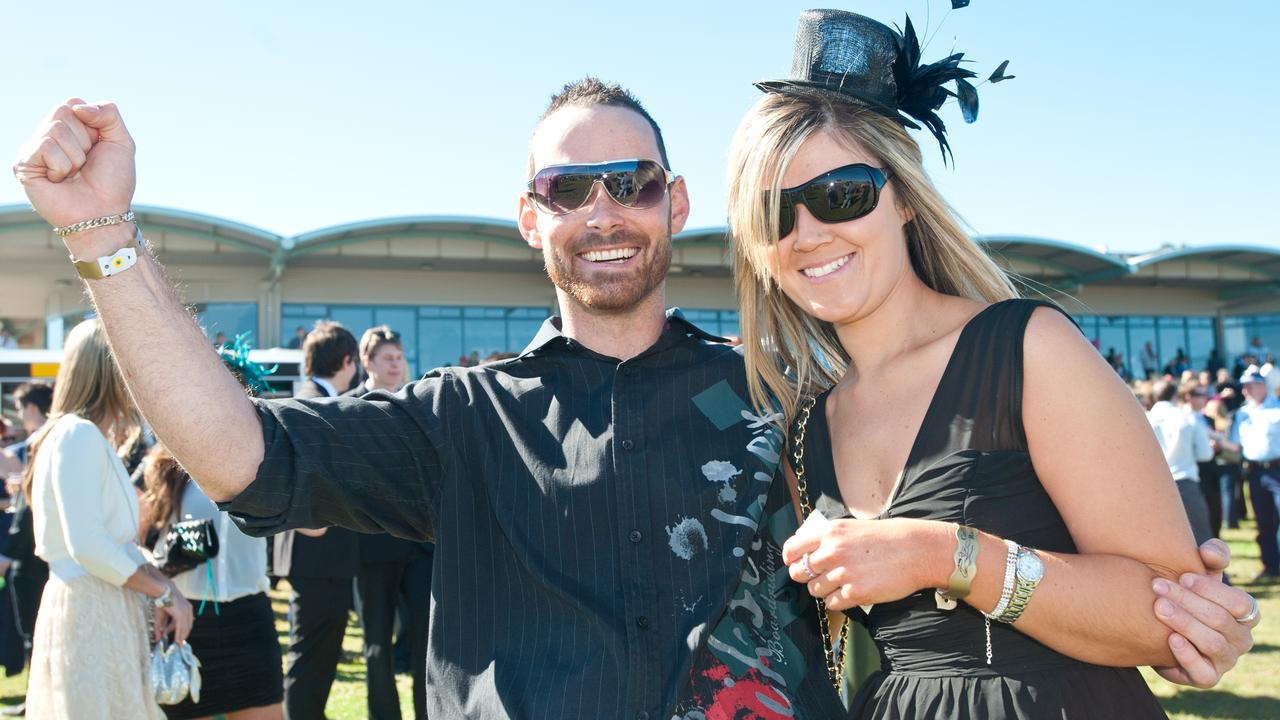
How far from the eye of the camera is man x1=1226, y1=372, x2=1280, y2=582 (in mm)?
11148

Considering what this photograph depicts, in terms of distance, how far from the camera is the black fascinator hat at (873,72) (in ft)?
7.86

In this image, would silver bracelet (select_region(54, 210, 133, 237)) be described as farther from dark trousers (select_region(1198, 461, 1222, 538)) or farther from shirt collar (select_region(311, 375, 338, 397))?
dark trousers (select_region(1198, 461, 1222, 538))

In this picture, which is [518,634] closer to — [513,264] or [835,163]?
[835,163]

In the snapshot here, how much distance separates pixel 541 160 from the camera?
8.52 feet

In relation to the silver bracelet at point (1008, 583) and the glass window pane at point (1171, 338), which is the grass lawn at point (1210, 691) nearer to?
the silver bracelet at point (1008, 583)

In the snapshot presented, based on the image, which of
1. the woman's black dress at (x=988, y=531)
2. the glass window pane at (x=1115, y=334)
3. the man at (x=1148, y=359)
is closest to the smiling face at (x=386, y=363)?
the woman's black dress at (x=988, y=531)

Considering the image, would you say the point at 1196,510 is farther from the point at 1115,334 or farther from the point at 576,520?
the point at 1115,334

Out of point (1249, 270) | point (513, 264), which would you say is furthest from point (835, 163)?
point (1249, 270)

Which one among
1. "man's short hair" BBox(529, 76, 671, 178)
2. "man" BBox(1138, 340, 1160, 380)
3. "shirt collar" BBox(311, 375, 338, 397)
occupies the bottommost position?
"man" BBox(1138, 340, 1160, 380)

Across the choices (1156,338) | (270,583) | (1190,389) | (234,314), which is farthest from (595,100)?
(1156,338)

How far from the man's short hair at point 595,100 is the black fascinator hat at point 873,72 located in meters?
0.33

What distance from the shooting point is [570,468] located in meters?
2.29

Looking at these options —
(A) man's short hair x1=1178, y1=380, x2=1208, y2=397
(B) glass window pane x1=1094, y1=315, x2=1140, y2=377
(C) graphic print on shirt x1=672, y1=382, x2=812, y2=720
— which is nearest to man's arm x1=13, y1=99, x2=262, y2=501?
(C) graphic print on shirt x1=672, y1=382, x2=812, y2=720

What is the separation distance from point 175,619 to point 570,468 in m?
2.79
